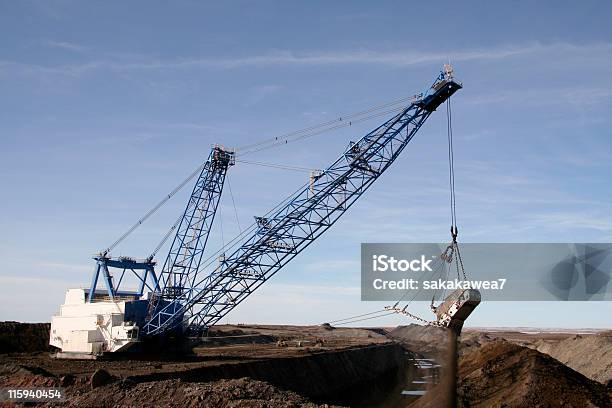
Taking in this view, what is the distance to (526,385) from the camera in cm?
2830

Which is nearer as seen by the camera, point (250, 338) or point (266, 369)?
point (266, 369)

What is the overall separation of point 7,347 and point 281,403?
40310 millimetres

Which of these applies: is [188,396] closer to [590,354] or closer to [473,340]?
[590,354]

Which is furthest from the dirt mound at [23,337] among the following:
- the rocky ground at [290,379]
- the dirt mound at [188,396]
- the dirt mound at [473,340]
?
the dirt mound at [473,340]

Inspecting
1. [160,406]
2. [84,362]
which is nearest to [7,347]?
[84,362]

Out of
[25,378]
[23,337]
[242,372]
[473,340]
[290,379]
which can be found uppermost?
[25,378]

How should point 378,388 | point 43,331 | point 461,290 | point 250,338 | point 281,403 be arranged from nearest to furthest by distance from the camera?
point 281,403, point 461,290, point 378,388, point 43,331, point 250,338

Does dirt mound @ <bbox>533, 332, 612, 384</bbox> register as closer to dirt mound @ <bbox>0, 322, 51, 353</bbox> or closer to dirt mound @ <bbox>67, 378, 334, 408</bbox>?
dirt mound @ <bbox>67, 378, 334, 408</bbox>

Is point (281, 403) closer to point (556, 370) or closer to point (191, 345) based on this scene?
point (556, 370)

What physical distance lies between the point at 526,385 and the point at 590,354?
75.3 ft

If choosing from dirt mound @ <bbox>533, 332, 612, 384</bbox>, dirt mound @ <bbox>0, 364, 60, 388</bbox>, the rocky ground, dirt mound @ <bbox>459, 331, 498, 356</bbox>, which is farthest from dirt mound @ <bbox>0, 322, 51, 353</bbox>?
dirt mound @ <bbox>459, 331, 498, 356</bbox>

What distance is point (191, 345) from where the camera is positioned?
40094 mm

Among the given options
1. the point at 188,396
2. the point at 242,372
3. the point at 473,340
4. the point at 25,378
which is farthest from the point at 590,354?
the point at 473,340

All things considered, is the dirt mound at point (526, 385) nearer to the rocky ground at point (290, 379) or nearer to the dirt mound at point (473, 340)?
the rocky ground at point (290, 379)
